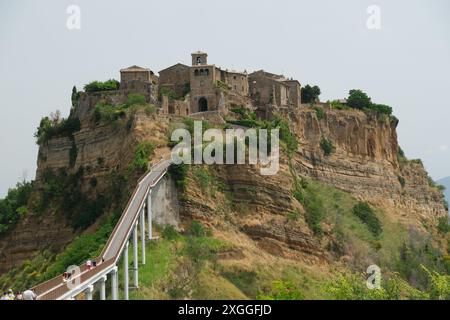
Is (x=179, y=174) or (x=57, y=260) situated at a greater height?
(x=179, y=174)

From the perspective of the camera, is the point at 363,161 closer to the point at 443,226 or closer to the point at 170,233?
the point at 443,226

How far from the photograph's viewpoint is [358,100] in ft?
307

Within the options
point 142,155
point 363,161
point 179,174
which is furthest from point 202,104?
point 363,161

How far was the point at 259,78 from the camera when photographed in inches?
3278

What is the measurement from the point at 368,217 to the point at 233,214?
2141cm

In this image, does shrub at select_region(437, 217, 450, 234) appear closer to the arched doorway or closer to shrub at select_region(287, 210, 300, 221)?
the arched doorway

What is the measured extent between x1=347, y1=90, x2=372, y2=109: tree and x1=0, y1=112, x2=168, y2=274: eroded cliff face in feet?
99.9

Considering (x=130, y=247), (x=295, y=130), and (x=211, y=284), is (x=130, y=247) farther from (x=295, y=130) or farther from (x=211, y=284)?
(x=295, y=130)

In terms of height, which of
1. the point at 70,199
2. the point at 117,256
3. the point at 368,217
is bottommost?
the point at 117,256

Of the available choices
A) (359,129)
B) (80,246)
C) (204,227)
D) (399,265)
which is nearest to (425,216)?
(359,129)

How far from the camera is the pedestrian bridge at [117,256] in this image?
1379 inches

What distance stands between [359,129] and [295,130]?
12.0 m

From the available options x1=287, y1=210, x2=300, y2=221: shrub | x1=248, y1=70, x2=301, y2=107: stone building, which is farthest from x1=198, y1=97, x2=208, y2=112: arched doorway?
x1=287, y1=210, x2=300, y2=221: shrub

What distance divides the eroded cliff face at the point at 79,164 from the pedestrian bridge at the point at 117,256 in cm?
508
